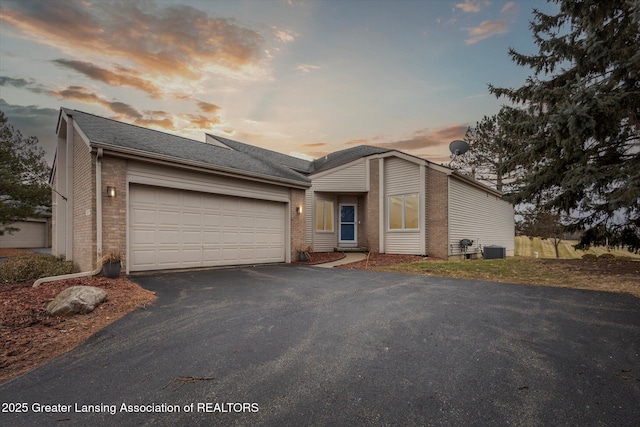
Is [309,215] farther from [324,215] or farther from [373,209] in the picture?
[373,209]

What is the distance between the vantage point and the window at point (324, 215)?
14.9 m

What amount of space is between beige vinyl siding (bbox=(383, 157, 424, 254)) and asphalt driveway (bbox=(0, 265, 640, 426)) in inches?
309

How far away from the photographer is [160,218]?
26.3 feet

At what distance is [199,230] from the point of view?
8.74m

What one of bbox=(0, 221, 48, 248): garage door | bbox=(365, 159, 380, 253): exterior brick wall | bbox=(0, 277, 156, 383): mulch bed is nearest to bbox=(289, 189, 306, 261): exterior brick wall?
bbox=(365, 159, 380, 253): exterior brick wall

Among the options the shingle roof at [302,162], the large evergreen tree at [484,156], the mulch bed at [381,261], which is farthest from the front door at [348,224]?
the large evergreen tree at [484,156]

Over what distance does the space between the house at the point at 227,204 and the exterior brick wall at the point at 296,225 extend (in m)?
0.04

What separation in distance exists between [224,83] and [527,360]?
12.5 m

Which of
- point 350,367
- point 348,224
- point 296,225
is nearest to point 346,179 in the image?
point 348,224

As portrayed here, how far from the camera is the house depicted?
7352mm

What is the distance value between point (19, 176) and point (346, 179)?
21.4 m

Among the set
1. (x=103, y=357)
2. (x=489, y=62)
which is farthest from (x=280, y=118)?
(x=103, y=357)

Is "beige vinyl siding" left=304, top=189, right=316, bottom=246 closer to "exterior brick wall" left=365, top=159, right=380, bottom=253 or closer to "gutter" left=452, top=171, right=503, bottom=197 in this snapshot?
"exterior brick wall" left=365, top=159, right=380, bottom=253

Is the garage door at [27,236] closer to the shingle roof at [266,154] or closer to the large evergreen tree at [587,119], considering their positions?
the shingle roof at [266,154]
